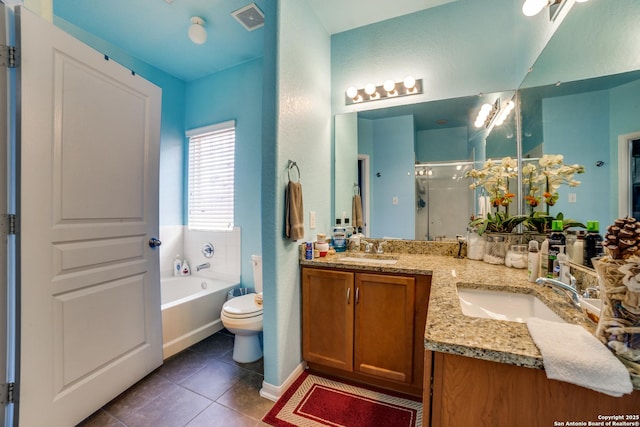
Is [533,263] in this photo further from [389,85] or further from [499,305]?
[389,85]

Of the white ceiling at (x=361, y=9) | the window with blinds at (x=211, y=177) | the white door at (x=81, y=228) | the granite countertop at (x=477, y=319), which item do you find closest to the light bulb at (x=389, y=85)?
the white ceiling at (x=361, y=9)

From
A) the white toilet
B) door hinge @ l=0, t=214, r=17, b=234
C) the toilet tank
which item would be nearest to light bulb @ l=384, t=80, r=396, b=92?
the toilet tank

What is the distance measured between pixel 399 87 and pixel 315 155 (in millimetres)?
898

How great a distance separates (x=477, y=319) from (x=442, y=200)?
1.32m

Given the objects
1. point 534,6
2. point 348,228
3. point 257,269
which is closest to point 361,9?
point 534,6

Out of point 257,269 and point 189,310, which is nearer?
point 189,310

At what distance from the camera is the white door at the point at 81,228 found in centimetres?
121

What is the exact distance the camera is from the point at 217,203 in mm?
2859

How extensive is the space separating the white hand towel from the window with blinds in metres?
2.68

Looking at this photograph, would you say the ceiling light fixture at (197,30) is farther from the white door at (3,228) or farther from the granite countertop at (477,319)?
the granite countertop at (477,319)

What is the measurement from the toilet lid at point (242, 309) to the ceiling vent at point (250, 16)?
7.77ft

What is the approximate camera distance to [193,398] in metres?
1.59

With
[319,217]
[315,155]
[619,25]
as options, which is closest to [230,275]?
[319,217]

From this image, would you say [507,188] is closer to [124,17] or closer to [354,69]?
[354,69]
